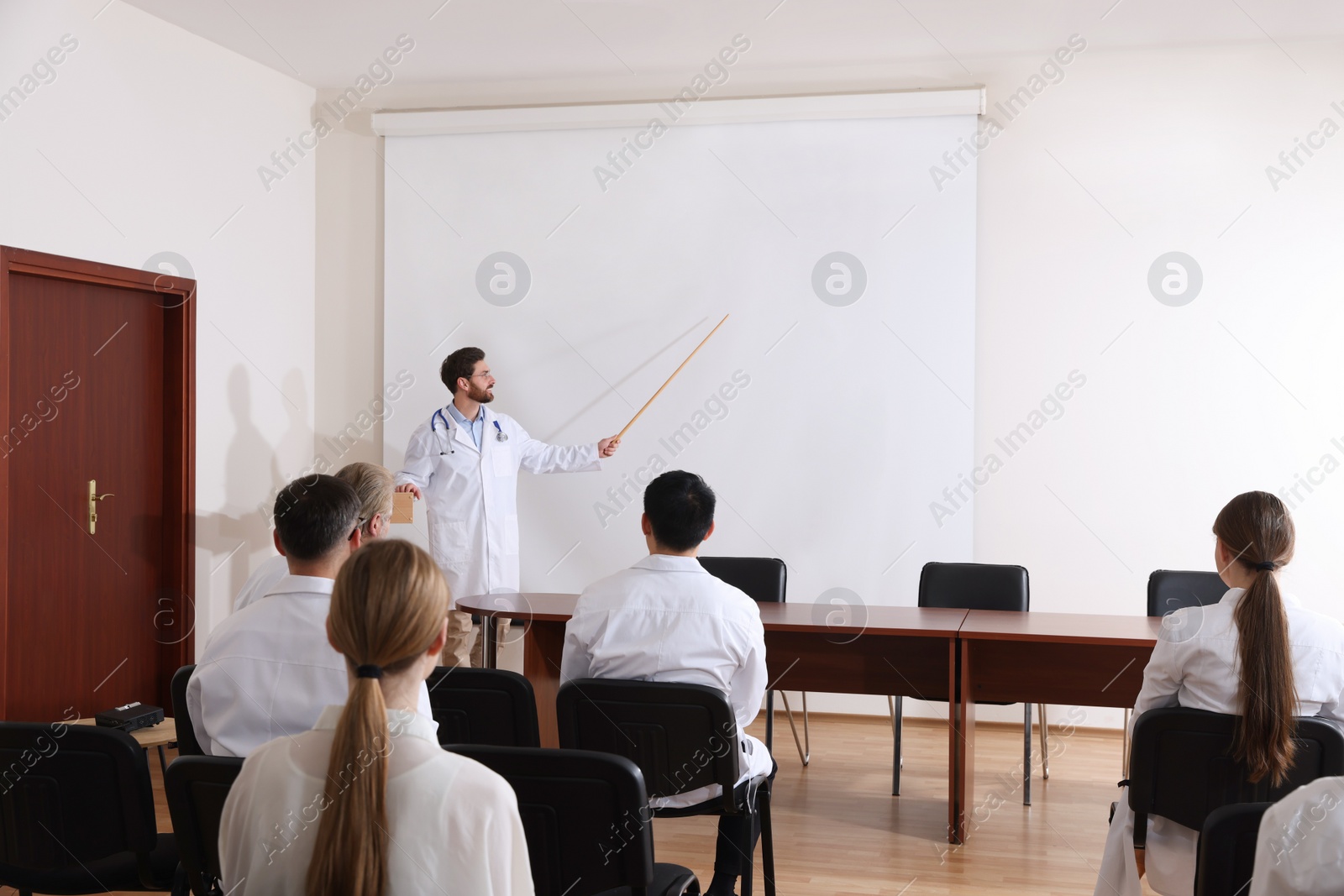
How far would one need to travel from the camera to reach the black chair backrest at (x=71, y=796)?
1953mm

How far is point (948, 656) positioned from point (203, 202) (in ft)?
12.2

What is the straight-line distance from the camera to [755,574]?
4344 millimetres

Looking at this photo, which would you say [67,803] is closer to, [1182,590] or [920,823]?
[920,823]

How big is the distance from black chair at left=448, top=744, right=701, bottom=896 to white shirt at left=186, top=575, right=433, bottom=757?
27 centimetres

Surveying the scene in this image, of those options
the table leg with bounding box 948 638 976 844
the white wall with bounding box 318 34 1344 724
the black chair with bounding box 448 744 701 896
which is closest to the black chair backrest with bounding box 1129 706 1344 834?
the table leg with bounding box 948 638 976 844

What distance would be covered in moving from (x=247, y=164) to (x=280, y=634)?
3.85 m

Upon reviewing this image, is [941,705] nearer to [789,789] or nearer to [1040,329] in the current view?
[789,789]

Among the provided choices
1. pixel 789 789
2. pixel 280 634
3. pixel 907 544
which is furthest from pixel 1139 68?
pixel 280 634

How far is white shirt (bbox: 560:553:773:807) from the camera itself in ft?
8.43

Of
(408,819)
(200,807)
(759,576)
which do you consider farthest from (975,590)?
(408,819)

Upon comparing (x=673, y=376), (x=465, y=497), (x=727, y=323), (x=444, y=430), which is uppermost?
(x=727, y=323)

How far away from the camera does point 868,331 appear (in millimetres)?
5129

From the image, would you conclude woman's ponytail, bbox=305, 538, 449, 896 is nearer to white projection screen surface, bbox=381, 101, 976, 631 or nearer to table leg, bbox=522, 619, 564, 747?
table leg, bbox=522, 619, 564, 747

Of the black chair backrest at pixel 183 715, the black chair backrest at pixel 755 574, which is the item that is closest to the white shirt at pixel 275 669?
the black chair backrest at pixel 183 715
